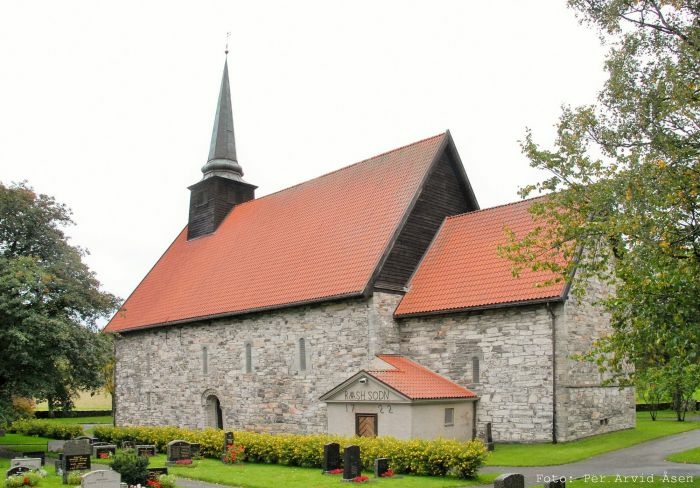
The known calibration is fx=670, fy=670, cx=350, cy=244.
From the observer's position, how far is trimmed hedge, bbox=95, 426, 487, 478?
Result: 14.8 m

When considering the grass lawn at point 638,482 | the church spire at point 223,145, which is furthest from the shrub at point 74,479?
the church spire at point 223,145

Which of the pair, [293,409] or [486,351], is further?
[293,409]

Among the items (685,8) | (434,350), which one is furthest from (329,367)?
(685,8)

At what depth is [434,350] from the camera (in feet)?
68.1

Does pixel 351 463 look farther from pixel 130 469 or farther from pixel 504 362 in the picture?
pixel 504 362

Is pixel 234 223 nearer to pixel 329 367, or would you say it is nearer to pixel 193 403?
pixel 193 403

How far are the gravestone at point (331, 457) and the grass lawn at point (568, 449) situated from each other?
3.65m

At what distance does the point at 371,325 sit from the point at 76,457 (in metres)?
9.05

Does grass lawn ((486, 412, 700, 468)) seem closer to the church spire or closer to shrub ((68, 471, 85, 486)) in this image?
shrub ((68, 471, 85, 486))

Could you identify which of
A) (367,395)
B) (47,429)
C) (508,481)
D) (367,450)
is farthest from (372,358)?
(47,429)

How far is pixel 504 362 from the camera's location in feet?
62.3

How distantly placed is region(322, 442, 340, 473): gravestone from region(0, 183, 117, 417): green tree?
1056 centimetres

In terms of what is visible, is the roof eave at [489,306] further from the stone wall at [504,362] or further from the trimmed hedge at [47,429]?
the trimmed hedge at [47,429]

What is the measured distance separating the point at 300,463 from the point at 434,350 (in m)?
5.57
